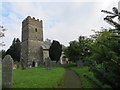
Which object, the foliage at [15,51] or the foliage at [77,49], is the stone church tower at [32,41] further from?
the foliage at [77,49]

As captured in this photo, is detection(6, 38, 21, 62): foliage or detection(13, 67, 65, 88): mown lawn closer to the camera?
detection(13, 67, 65, 88): mown lawn

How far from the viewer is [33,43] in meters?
55.7

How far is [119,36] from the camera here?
2934 mm

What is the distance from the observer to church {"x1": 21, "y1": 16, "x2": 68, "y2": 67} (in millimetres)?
54250

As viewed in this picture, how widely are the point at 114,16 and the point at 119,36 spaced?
407mm

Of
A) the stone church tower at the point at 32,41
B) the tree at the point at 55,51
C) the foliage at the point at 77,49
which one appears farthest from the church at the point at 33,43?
the foliage at the point at 77,49

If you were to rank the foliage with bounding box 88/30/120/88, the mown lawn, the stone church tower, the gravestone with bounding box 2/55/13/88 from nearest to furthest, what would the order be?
the foliage with bounding box 88/30/120/88 < the gravestone with bounding box 2/55/13/88 < the mown lawn < the stone church tower

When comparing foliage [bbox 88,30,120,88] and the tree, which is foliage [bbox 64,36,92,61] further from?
foliage [bbox 88,30,120,88]

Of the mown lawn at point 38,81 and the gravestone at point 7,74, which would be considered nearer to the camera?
the gravestone at point 7,74

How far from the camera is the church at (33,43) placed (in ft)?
178

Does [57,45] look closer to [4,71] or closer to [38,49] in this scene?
[38,49]

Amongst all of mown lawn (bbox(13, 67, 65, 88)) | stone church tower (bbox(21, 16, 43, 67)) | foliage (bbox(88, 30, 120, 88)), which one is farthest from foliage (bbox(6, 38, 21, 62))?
foliage (bbox(88, 30, 120, 88))

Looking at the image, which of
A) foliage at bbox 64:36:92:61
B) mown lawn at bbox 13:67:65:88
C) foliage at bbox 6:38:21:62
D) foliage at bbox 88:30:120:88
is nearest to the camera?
foliage at bbox 88:30:120:88

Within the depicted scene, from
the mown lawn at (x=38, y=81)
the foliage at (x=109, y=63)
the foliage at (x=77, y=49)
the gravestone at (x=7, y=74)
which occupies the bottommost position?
the mown lawn at (x=38, y=81)
